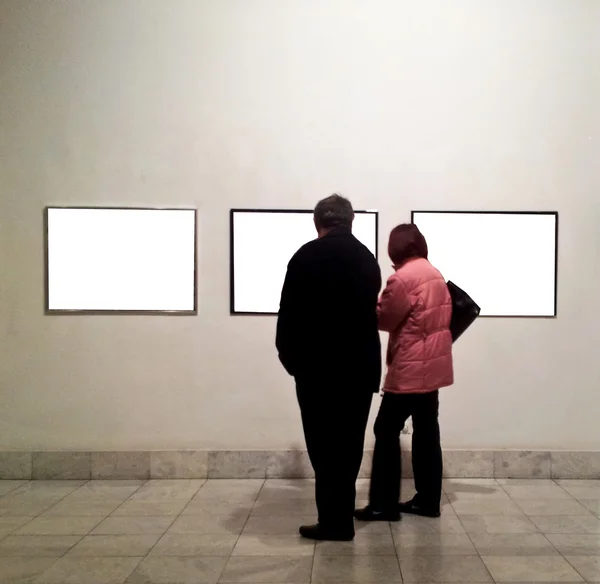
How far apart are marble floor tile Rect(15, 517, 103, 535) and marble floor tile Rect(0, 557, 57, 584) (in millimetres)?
350

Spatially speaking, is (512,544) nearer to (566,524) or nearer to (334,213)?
(566,524)

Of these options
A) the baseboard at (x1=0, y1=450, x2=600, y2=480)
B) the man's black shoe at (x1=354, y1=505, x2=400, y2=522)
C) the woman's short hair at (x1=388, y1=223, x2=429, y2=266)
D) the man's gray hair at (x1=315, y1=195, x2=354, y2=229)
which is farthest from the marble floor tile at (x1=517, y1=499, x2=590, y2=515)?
the man's gray hair at (x1=315, y1=195, x2=354, y2=229)

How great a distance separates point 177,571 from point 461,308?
1.99 metres

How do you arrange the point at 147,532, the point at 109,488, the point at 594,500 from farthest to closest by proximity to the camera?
the point at 109,488 < the point at 594,500 < the point at 147,532

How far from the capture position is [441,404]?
4.36 m

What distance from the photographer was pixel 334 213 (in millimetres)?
3180

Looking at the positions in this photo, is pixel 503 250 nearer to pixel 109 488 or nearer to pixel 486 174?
pixel 486 174

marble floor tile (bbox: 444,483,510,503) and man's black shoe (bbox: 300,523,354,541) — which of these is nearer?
man's black shoe (bbox: 300,523,354,541)

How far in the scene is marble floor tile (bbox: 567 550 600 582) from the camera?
2.77 meters

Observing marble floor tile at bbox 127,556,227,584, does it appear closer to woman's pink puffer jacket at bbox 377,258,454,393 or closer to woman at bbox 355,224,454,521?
woman at bbox 355,224,454,521

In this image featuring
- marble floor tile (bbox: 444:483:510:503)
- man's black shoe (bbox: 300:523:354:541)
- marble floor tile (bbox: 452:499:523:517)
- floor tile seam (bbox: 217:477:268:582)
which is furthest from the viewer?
marble floor tile (bbox: 444:483:510:503)

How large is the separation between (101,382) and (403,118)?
2772 millimetres

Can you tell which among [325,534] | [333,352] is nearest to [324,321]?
[333,352]

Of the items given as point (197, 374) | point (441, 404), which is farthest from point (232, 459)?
point (441, 404)
